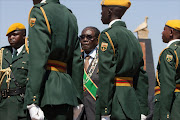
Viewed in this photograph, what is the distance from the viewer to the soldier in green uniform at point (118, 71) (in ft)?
16.7

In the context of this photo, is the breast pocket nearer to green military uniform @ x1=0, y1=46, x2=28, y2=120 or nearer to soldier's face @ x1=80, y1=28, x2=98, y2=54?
green military uniform @ x1=0, y1=46, x2=28, y2=120

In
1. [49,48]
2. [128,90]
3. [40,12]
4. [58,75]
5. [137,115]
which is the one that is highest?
[40,12]

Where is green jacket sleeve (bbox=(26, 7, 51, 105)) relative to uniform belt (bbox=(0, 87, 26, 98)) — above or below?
above

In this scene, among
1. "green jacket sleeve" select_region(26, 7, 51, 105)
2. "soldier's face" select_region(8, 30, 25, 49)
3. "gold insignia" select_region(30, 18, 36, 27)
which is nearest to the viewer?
"green jacket sleeve" select_region(26, 7, 51, 105)

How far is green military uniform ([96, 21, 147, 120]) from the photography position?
200 inches

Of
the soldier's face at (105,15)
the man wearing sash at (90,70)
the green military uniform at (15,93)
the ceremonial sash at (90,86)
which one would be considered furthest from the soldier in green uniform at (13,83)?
the soldier's face at (105,15)

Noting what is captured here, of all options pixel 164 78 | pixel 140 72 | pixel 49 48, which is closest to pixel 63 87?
pixel 49 48

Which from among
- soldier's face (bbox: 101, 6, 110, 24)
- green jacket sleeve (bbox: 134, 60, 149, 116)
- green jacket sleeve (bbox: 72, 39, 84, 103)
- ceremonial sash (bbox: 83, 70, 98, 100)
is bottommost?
ceremonial sash (bbox: 83, 70, 98, 100)

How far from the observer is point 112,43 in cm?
518

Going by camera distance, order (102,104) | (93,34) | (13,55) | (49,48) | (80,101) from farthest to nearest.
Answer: (93,34)
(13,55)
(102,104)
(80,101)
(49,48)

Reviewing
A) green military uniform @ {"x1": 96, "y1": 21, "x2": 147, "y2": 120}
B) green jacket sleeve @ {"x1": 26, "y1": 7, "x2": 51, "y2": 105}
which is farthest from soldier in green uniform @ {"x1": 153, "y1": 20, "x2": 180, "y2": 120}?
green jacket sleeve @ {"x1": 26, "y1": 7, "x2": 51, "y2": 105}

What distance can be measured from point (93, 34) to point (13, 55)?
1.87m

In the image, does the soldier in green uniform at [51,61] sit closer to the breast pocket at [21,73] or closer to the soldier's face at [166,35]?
the breast pocket at [21,73]

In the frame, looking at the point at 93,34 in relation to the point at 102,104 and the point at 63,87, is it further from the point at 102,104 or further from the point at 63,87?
the point at 63,87
